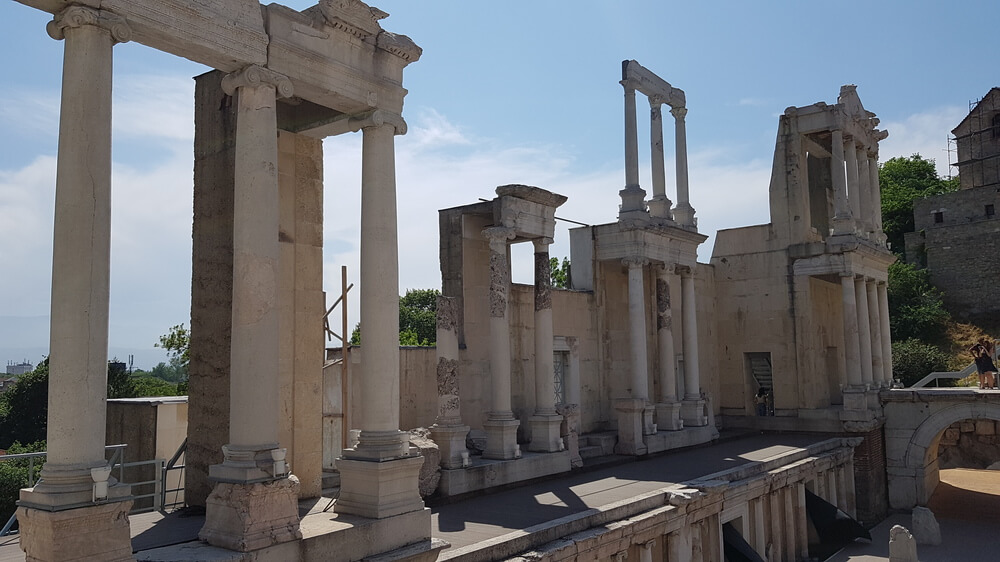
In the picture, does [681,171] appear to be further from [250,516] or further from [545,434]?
[250,516]

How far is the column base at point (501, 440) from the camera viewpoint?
51.5ft

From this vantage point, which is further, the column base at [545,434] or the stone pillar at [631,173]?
the stone pillar at [631,173]

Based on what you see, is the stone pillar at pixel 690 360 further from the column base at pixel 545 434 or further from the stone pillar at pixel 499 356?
the stone pillar at pixel 499 356

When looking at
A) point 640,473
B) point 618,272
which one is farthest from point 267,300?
point 618,272

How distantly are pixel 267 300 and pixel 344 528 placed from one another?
2.66 m

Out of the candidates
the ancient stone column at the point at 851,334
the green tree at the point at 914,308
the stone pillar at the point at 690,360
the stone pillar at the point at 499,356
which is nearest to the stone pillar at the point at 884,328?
the ancient stone column at the point at 851,334

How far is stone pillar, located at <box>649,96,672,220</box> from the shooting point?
22516 mm

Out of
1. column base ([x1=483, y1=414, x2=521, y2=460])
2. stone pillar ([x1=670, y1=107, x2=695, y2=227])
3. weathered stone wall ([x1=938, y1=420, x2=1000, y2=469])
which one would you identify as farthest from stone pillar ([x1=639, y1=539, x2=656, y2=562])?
weathered stone wall ([x1=938, y1=420, x2=1000, y2=469])

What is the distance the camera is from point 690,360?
2306 cm

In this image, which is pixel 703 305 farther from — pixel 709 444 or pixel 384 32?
pixel 384 32

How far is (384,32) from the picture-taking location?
10.5 m

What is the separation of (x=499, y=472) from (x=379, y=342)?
599 centimetres

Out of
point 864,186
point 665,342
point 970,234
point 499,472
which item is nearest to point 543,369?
point 499,472

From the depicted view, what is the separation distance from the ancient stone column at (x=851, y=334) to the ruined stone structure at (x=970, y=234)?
75.5ft
